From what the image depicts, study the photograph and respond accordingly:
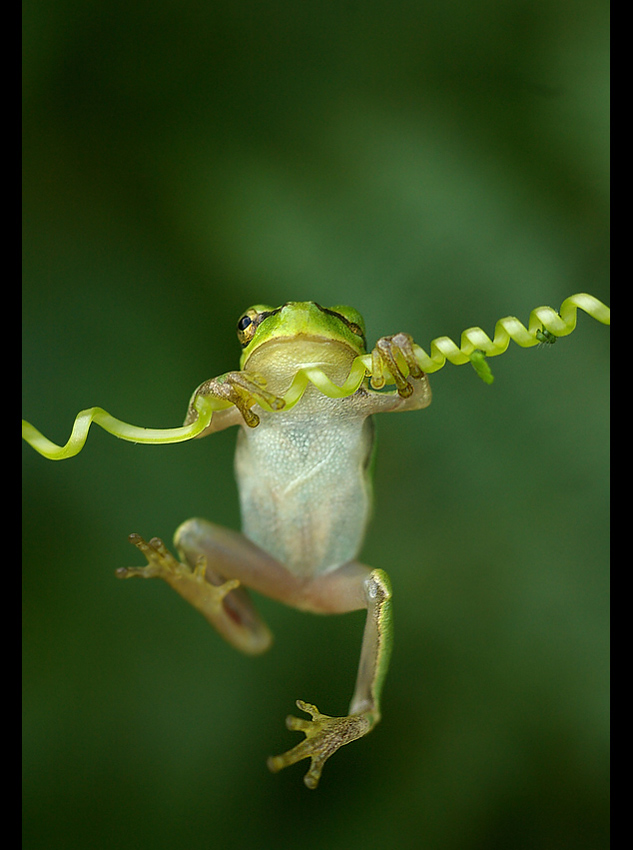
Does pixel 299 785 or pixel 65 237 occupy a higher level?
pixel 65 237

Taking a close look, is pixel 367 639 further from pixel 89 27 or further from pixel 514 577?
pixel 89 27

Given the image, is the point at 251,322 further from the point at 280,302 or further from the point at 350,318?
the point at 280,302

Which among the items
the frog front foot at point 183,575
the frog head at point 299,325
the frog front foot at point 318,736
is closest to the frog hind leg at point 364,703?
the frog front foot at point 318,736

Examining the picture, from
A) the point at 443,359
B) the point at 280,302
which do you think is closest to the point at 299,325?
the point at 443,359

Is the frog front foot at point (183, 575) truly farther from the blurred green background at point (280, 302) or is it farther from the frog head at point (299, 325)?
the frog head at point (299, 325)

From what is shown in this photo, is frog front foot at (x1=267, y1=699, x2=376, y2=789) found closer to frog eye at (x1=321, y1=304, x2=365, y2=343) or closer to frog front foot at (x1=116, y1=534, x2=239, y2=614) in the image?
frog front foot at (x1=116, y1=534, x2=239, y2=614)

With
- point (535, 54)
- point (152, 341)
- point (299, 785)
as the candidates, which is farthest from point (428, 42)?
point (299, 785)

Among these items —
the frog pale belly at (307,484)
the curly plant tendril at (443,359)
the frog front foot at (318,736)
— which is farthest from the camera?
the frog pale belly at (307,484)
